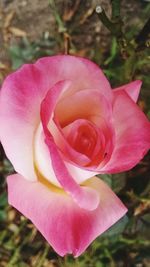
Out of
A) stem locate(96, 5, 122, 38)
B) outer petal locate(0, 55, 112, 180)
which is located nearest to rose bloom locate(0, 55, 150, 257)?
outer petal locate(0, 55, 112, 180)

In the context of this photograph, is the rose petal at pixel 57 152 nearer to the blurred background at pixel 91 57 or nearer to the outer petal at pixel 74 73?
the outer petal at pixel 74 73

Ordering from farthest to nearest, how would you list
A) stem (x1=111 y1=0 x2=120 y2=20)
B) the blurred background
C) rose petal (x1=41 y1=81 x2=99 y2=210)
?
the blurred background
stem (x1=111 y1=0 x2=120 y2=20)
rose petal (x1=41 y1=81 x2=99 y2=210)

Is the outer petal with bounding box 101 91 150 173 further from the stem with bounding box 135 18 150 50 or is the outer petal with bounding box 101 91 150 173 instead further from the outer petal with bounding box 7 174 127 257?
the stem with bounding box 135 18 150 50

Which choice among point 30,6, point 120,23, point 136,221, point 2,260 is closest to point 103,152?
point 120,23

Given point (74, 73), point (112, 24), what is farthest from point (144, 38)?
point (74, 73)

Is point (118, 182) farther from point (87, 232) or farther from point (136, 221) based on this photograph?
point (87, 232)

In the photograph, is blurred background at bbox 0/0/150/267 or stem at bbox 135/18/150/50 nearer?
stem at bbox 135/18/150/50

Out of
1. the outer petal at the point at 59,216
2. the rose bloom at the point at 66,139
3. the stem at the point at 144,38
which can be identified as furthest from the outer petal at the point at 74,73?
the stem at the point at 144,38

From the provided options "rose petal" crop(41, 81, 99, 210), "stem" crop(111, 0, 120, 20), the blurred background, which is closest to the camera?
"rose petal" crop(41, 81, 99, 210)
